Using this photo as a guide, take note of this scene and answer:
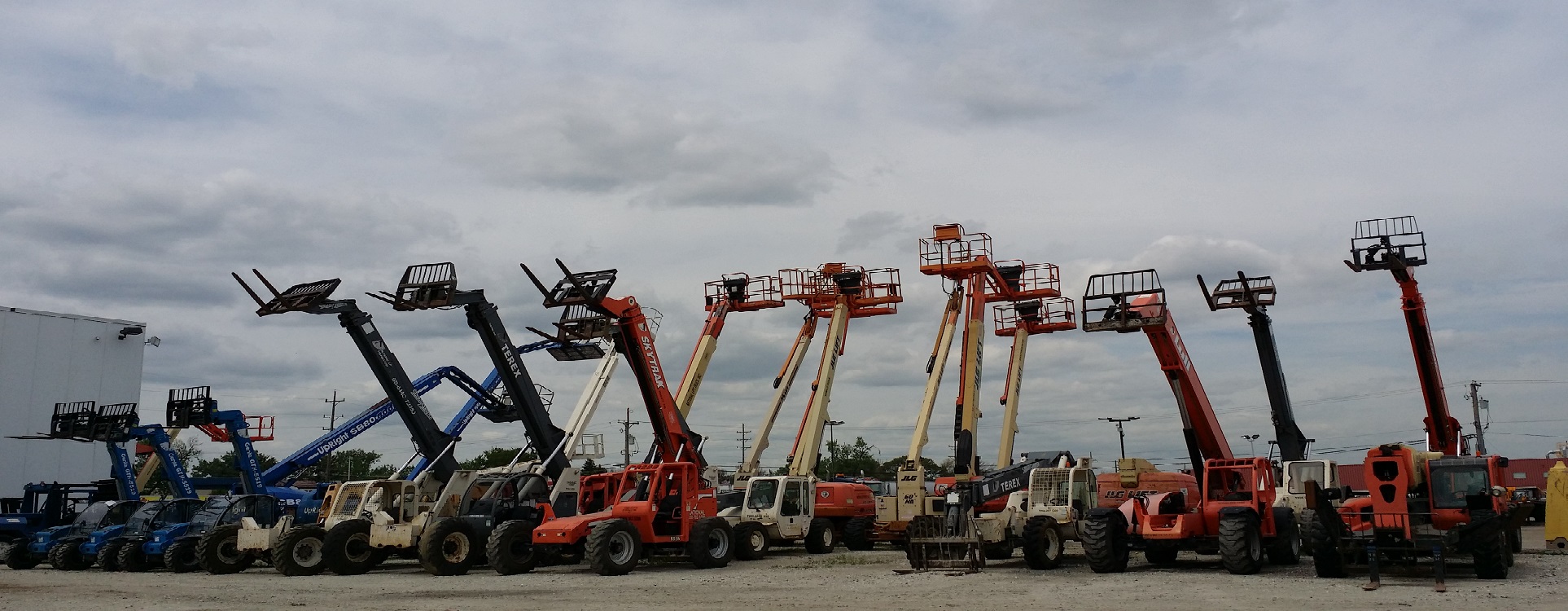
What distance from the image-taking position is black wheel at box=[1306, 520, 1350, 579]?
A: 1899cm

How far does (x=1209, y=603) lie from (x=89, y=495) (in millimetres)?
30788

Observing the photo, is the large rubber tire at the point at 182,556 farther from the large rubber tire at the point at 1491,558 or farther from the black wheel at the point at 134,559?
the large rubber tire at the point at 1491,558

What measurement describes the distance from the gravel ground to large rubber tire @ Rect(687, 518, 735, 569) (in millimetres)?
391

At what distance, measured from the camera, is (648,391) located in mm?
25922

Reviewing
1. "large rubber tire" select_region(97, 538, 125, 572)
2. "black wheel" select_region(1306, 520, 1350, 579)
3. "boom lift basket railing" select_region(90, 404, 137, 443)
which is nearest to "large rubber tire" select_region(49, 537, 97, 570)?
"large rubber tire" select_region(97, 538, 125, 572)

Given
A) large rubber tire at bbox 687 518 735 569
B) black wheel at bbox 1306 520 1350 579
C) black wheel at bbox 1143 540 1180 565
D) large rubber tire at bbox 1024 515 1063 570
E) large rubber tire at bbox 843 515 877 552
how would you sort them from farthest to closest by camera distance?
1. large rubber tire at bbox 843 515 877 552
2. large rubber tire at bbox 687 518 735 569
3. large rubber tire at bbox 1024 515 1063 570
4. black wheel at bbox 1143 540 1180 565
5. black wheel at bbox 1306 520 1350 579

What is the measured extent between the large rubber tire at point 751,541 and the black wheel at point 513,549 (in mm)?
4239

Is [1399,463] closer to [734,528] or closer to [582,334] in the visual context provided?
[734,528]

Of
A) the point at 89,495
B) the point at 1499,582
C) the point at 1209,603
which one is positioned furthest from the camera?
the point at 89,495

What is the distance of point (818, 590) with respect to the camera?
60.6 ft

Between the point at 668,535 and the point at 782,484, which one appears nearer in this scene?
the point at 668,535

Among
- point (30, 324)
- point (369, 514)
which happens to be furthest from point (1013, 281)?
point (30, 324)

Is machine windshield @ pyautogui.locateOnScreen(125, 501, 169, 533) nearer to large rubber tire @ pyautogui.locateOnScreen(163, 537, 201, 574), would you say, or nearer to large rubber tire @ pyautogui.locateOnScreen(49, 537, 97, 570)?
large rubber tire @ pyautogui.locateOnScreen(49, 537, 97, 570)

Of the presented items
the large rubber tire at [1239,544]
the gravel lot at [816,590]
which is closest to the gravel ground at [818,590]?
the gravel lot at [816,590]
